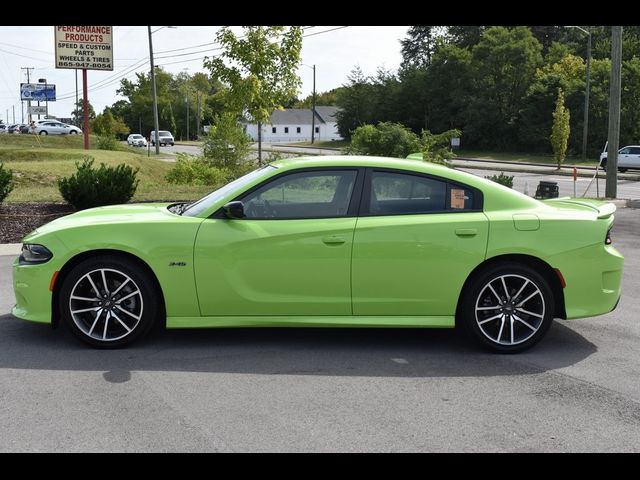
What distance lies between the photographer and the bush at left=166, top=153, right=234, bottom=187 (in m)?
21.9

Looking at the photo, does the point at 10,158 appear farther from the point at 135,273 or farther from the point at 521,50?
the point at 521,50

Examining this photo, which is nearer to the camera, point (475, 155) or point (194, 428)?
point (194, 428)

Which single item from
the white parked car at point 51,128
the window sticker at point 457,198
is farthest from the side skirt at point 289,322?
the white parked car at point 51,128

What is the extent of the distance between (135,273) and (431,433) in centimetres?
259

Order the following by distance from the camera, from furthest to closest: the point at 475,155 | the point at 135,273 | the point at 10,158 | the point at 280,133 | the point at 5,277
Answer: the point at 280,133, the point at 475,155, the point at 10,158, the point at 5,277, the point at 135,273

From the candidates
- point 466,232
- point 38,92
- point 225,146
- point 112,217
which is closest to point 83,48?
point 225,146

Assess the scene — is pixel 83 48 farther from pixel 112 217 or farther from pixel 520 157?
pixel 112 217

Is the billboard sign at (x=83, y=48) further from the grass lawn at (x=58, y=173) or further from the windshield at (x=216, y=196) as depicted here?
the windshield at (x=216, y=196)

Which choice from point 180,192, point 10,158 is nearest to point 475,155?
point 10,158

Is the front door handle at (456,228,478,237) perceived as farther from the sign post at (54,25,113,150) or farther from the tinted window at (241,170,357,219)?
the sign post at (54,25,113,150)

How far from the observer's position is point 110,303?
547 cm

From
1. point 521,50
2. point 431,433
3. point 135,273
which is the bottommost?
point 431,433

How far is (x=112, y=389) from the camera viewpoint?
4723 mm

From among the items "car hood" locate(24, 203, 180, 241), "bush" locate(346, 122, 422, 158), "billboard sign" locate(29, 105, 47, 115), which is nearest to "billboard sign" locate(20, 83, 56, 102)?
"billboard sign" locate(29, 105, 47, 115)
